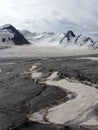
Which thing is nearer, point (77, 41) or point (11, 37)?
point (11, 37)

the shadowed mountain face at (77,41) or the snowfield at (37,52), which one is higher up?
the shadowed mountain face at (77,41)

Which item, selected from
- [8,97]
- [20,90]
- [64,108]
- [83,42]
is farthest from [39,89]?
[83,42]

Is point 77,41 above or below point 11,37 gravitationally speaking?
below

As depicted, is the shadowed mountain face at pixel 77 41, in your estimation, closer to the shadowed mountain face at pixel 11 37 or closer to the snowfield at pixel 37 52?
the shadowed mountain face at pixel 11 37

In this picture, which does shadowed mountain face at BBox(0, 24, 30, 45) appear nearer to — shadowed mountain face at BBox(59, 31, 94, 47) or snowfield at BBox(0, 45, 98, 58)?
shadowed mountain face at BBox(59, 31, 94, 47)

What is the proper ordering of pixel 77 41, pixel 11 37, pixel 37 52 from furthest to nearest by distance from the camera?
pixel 77 41 < pixel 11 37 < pixel 37 52

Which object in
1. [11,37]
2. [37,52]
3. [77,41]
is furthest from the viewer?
[77,41]

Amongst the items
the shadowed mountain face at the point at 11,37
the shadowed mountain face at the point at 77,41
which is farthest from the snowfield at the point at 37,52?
the shadowed mountain face at the point at 11,37

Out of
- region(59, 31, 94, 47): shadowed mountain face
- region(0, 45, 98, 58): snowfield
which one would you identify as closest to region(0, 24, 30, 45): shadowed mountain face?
region(59, 31, 94, 47): shadowed mountain face

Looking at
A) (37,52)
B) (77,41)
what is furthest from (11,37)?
(37,52)

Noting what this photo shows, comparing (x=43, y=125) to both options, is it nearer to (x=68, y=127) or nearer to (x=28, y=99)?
(x=68, y=127)

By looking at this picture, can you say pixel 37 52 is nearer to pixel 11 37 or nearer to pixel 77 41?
pixel 11 37
